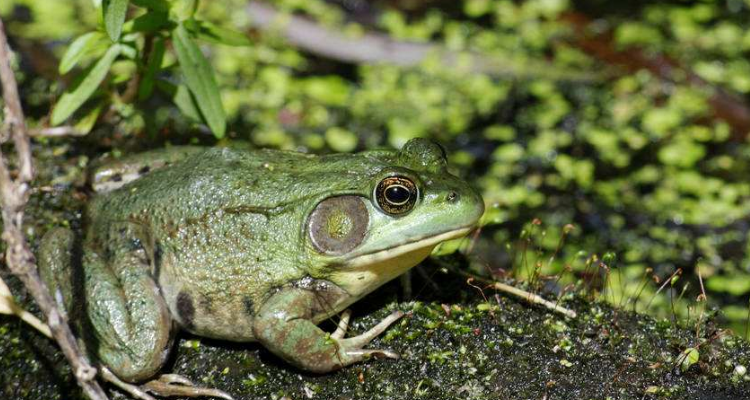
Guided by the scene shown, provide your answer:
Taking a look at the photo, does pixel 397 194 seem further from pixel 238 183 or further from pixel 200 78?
pixel 200 78

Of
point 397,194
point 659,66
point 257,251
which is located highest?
point 397,194

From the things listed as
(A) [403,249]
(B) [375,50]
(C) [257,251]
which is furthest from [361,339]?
(B) [375,50]

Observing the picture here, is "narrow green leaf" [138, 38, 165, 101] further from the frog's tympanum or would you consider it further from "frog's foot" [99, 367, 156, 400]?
"frog's foot" [99, 367, 156, 400]

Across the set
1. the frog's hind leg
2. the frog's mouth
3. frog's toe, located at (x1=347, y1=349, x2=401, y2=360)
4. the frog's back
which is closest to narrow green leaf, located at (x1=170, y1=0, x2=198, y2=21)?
the frog's back

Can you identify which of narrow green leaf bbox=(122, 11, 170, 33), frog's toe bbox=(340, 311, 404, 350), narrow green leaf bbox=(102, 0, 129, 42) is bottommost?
frog's toe bbox=(340, 311, 404, 350)

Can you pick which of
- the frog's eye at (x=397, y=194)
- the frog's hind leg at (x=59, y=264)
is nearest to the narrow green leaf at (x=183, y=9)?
the frog's hind leg at (x=59, y=264)

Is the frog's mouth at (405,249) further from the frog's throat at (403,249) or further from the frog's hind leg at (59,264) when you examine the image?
the frog's hind leg at (59,264)
